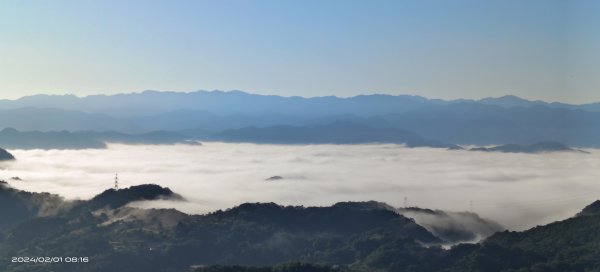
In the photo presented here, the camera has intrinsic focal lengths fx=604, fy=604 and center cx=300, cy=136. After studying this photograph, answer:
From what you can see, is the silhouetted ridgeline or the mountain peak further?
the mountain peak

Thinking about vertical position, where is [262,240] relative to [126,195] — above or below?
below

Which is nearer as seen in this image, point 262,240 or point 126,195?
point 262,240

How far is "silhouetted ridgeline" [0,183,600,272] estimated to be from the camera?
55.2 metres

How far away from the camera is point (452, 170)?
541 ft

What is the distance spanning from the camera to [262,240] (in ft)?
225

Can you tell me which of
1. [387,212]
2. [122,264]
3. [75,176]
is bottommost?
[122,264]

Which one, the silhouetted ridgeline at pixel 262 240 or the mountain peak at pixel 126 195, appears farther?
the mountain peak at pixel 126 195

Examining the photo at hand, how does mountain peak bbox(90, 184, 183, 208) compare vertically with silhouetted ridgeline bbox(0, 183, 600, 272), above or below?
above

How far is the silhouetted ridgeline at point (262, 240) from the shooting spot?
55.2m

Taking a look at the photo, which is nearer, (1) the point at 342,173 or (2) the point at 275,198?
(2) the point at 275,198

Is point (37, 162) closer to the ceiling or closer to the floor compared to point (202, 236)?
closer to the ceiling

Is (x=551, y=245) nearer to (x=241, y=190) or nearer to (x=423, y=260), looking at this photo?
(x=423, y=260)


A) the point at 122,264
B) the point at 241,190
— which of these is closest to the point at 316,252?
the point at 122,264

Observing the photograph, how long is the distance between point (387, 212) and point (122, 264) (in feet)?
112
